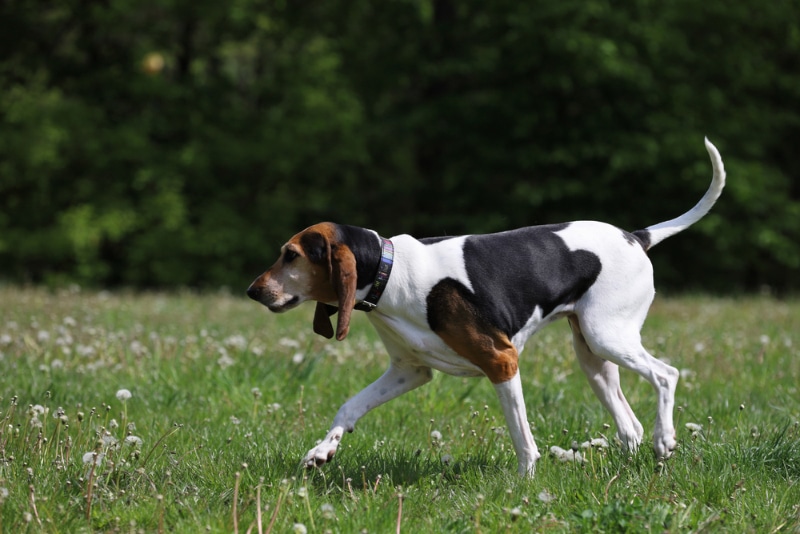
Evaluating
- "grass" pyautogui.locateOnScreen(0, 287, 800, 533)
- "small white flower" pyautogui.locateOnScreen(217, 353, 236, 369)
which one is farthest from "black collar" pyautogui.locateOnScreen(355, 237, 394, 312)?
"small white flower" pyautogui.locateOnScreen(217, 353, 236, 369)

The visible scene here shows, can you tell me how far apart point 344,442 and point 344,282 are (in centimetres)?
117

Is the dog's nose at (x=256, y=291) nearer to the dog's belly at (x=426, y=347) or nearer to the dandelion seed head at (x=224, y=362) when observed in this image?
the dog's belly at (x=426, y=347)

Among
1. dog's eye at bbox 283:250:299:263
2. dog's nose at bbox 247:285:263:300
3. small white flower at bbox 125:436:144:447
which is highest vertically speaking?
dog's eye at bbox 283:250:299:263

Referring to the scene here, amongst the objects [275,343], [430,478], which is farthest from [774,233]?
[430,478]

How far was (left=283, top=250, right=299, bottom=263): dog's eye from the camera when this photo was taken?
13.3 ft

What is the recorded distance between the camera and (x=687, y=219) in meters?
4.86

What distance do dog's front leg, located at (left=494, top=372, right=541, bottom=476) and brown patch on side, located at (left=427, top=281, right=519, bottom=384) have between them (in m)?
0.04

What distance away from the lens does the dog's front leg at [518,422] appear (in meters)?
4.12

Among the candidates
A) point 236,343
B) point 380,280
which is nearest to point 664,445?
point 380,280

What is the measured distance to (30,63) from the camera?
17.1 m

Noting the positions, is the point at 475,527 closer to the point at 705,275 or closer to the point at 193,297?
the point at 193,297

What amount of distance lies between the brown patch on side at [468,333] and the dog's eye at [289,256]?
620 millimetres

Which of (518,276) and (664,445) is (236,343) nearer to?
(518,276)

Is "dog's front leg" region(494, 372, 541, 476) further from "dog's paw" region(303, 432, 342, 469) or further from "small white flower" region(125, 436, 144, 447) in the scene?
"small white flower" region(125, 436, 144, 447)
